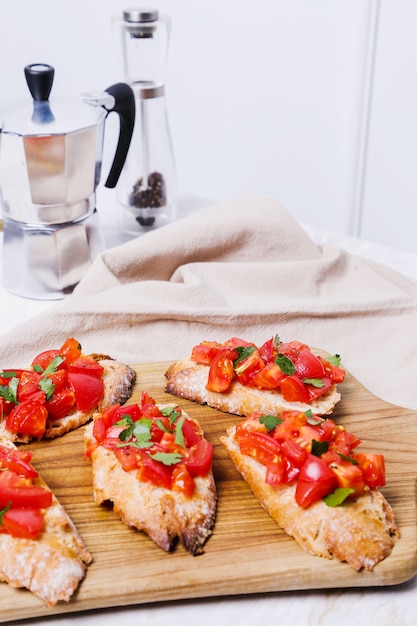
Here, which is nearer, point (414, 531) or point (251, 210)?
point (414, 531)

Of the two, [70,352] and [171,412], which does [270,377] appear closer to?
[171,412]

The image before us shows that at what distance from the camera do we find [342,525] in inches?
69.8

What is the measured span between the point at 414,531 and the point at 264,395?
624 mm

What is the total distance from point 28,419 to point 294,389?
751mm

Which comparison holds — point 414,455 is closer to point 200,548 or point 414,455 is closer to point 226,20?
point 200,548

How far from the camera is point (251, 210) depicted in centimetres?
320

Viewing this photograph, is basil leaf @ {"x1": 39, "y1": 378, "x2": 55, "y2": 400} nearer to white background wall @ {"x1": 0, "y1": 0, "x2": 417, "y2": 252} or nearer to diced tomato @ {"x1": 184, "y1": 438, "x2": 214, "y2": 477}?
diced tomato @ {"x1": 184, "y1": 438, "x2": 214, "y2": 477}

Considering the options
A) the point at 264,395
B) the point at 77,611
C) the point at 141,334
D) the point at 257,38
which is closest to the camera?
the point at 77,611

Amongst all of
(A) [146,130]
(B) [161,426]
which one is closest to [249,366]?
(B) [161,426]

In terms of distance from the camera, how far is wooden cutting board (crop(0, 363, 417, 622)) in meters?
1.70

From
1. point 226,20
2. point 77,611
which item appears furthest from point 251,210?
point 226,20

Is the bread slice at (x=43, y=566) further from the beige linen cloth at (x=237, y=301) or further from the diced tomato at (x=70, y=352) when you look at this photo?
the beige linen cloth at (x=237, y=301)

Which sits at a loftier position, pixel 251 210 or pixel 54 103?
pixel 54 103

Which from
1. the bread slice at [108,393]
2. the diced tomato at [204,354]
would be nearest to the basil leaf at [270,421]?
the diced tomato at [204,354]
